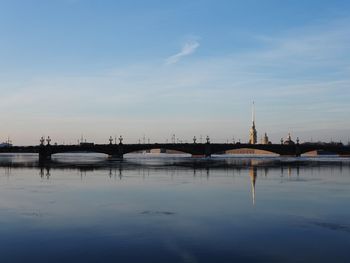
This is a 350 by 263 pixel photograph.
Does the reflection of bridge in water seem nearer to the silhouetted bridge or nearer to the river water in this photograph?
the river water

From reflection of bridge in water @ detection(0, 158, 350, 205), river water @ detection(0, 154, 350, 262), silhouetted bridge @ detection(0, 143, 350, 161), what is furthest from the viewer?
silhouetted bridge @ detection(0, 143, 350, 161)

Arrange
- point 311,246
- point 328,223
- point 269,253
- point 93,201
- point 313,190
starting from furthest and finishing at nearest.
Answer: point 313,190
point 93,201
point 328,223
point 311,246
point 269,253

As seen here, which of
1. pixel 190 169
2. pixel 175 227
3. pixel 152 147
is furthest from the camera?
pixel 152 147

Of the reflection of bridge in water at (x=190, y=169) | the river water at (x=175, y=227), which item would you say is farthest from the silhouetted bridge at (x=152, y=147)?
the river water at (x=175, y=227)

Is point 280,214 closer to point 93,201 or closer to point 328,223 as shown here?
point 328,223

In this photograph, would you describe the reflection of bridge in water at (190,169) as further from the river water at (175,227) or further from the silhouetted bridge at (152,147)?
the silhouetted bridge at (152,147)

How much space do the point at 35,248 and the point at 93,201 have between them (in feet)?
48.6

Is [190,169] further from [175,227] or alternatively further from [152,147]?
[152,147]

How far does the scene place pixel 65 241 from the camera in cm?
1827

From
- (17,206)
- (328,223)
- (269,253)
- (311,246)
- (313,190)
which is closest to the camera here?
(269,253)

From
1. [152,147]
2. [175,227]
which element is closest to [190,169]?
[175,227]

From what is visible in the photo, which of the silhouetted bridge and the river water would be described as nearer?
the river water

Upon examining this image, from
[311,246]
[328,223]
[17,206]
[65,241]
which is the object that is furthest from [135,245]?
[17,206]

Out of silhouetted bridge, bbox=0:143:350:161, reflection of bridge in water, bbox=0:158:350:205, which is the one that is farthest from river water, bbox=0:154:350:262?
silhouetted bridge, bbox=0:143:350:161
